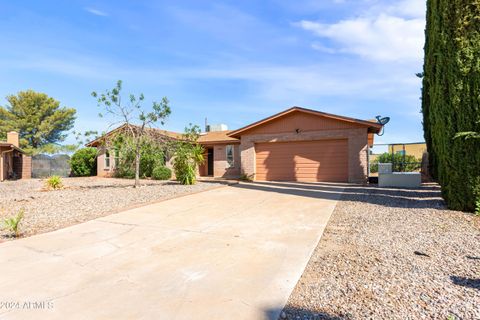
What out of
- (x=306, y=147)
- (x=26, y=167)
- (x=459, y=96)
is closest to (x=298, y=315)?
(x=459, y=96)

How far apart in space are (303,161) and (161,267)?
12684 mm

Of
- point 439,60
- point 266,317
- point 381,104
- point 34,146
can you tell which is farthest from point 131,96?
point 34,146

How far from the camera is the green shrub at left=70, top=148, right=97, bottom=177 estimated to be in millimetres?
23906

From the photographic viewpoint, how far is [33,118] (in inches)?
1259

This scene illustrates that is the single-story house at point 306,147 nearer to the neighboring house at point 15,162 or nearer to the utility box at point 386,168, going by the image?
the utility box at point 386,168

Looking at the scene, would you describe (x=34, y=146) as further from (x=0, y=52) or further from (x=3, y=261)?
(x=3, y=261)

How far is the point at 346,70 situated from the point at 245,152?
717 centimetres

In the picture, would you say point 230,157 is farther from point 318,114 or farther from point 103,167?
point 103,167

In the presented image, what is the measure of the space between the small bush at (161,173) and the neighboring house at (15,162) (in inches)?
409

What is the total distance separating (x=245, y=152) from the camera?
17094mm

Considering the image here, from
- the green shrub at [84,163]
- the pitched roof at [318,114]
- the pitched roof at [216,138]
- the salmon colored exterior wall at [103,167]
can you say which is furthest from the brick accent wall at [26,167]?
the pitched roof at [318,114]

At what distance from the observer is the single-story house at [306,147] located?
47.2 ft

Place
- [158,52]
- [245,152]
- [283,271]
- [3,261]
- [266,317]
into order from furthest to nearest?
[245,152], [158,52], [3,261], [283,271], [266,317]

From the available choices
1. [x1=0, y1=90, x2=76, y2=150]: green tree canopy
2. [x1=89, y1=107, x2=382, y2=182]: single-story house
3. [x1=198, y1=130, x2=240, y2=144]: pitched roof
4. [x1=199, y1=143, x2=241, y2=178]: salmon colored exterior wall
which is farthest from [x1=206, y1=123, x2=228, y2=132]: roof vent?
[x1=0, y1=90, x2=76, y2=150]: green tree canopy
